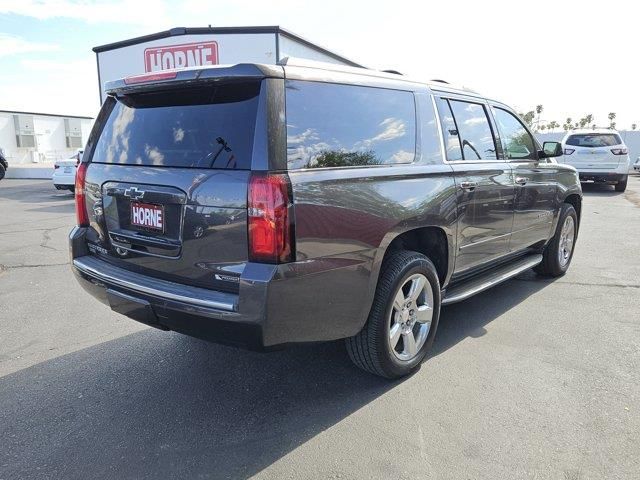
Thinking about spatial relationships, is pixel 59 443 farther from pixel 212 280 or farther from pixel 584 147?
pixel 584 147

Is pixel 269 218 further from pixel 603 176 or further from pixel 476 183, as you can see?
pixel 603 176

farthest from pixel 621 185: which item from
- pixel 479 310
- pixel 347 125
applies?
pixel 347 125

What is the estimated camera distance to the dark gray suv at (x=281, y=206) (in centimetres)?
254

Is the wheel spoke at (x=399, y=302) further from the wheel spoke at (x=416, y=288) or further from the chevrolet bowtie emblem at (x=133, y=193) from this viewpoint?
the chevrolet bowtie emblem at (x=133, y=193)

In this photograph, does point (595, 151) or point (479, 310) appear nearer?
point (479, 310)

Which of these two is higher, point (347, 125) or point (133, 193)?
point (347, 125)

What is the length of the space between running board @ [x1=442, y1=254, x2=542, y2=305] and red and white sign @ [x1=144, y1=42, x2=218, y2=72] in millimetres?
Answer: 10107

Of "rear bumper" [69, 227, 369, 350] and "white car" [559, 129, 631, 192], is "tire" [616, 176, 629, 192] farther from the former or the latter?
"rear bumper" [69, 227, 369, 350]

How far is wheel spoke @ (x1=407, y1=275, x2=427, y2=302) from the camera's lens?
11.1 feet

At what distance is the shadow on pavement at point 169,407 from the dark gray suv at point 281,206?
0.52 metres

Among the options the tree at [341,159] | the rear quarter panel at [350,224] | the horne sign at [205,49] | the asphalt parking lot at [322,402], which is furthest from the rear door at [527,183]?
the horne sign at [205,49]

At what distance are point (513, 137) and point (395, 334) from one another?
2660 millimetres

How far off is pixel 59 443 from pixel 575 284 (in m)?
5.26

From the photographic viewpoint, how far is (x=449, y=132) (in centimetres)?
381
